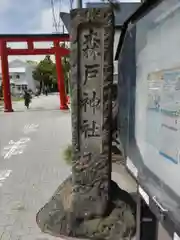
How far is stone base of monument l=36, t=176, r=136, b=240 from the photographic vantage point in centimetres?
372

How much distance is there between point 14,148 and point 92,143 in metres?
6.07

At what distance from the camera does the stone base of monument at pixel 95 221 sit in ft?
12.2

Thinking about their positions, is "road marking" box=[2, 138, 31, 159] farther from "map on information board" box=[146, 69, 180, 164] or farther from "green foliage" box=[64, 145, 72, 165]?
"map on information board" box=[146, 69, 180, 164]

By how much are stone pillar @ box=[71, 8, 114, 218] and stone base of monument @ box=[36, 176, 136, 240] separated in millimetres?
104

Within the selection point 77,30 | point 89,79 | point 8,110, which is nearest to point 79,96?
point 89,79

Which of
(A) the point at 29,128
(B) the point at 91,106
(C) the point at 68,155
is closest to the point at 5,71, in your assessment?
(A) the point at 29,128

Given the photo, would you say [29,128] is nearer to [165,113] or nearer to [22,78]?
[165,113]

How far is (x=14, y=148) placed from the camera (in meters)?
9.34

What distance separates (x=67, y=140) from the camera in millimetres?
10406

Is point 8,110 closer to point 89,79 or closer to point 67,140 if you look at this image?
point 67,140

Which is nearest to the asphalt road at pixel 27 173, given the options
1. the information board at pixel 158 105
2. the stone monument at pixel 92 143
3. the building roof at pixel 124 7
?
the stone monument at pixel 92 143

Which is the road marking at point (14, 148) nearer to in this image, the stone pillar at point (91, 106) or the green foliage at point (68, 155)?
the green foliage at point (68, 155)

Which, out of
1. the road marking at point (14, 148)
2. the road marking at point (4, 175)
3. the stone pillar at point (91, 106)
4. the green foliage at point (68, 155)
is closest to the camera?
the stone pillar at point (91, 106)

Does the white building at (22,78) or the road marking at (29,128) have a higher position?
the white building at (22,78)
